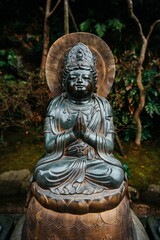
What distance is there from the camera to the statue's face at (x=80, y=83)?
2.84 metres

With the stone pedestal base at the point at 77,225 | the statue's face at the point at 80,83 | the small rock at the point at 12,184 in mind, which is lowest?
the small rock at the point at 12,184

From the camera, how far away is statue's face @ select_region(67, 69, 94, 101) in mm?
2836

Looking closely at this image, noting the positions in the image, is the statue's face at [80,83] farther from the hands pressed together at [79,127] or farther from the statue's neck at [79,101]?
the hands pressed together at [79,127]

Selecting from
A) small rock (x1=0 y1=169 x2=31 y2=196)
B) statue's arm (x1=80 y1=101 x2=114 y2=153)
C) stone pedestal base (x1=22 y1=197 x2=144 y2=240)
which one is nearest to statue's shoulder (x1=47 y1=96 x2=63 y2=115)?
statue's arm (x1=80 y1=101 x2=114 y2=153)

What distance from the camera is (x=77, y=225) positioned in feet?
8.20

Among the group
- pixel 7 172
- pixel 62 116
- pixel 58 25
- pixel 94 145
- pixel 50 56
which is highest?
pixel 58 25

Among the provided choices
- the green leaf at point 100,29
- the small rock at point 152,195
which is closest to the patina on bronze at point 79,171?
the small rock at point 152,195

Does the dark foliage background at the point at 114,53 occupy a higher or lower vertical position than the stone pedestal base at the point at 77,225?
higher

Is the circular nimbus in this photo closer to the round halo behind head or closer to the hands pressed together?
the round halo behind head

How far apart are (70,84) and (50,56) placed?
0.53 m

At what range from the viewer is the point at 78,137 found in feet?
8.90

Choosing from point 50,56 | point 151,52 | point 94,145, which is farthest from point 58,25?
point 94,145

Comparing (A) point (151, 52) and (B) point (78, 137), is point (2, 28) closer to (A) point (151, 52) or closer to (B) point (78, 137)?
(A) point (151, 52)

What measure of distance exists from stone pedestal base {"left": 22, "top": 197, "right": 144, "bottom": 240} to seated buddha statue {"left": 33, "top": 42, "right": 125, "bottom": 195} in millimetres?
193
